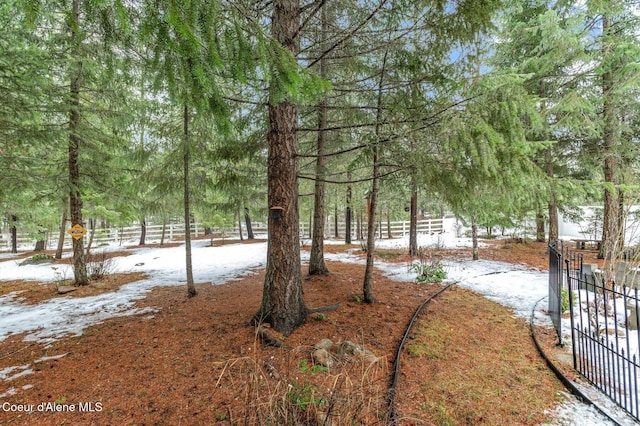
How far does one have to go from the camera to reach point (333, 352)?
9.71 feet

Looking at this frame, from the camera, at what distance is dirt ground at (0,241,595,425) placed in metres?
1.85

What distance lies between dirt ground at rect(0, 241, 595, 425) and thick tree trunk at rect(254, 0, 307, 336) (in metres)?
0.37

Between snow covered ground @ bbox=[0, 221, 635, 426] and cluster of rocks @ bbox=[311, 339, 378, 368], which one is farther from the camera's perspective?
snow covered ground @ bbox=[0, 221, 635, 426]

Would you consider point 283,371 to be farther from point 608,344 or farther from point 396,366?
point 608,344

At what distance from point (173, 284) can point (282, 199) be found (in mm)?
4347

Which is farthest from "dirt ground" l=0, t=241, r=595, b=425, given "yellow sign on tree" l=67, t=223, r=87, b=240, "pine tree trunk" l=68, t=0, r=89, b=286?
"pine tree trunk" l=68, t=0, r=89, b=286

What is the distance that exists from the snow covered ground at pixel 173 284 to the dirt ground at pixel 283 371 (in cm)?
24

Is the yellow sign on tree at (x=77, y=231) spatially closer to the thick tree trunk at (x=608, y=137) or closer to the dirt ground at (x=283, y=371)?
the dirt ground at (x=283, y=371)

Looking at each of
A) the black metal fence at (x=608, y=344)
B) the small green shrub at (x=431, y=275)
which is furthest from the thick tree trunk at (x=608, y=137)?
the small green shrub at (x=431, y=275)

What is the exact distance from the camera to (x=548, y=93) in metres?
8.05

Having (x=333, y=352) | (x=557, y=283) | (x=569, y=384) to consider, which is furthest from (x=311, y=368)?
(x=557, y=283)

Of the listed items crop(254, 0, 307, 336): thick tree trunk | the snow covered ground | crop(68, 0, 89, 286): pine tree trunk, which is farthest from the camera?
crop(68, 0, 89, 286): pine tree trunk

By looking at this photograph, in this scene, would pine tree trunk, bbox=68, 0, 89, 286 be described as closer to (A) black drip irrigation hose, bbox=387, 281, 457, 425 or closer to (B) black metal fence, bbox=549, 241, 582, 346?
(A) black drip irrigation hose, bbox=387, 281, 457, 425

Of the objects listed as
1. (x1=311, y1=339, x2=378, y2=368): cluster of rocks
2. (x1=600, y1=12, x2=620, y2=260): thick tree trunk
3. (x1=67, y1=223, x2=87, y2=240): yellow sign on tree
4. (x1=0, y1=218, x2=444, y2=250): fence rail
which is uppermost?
(x1=600, y1=12, x2=620, y2=260): thick tree trunk
